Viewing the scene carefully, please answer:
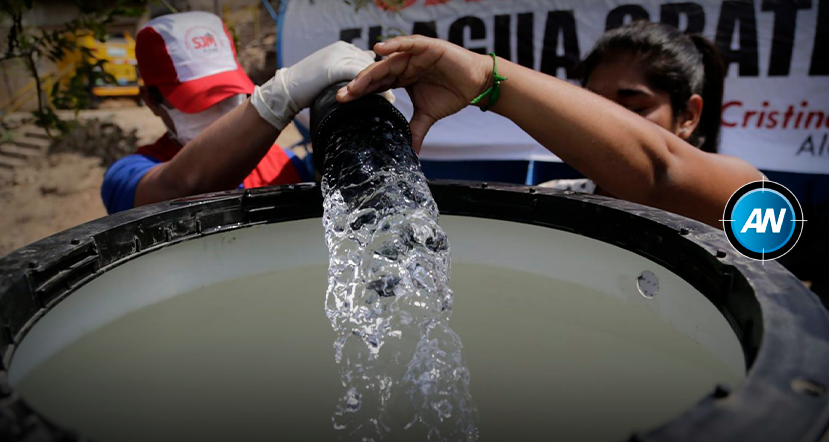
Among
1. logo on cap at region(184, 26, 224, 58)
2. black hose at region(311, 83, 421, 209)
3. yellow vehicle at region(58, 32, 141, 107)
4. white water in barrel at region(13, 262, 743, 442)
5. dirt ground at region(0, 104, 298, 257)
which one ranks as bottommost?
dirt ground at region(0, 104, 298, 257)

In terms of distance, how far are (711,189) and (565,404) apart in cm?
77

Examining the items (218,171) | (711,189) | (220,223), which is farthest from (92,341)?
(711,189)

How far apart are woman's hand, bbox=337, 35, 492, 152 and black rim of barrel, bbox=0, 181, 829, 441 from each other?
0.21 metres

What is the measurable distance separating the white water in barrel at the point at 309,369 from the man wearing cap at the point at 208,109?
42cm

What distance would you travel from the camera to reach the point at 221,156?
1.25m

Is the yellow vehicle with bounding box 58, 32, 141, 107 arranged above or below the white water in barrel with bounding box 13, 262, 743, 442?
below

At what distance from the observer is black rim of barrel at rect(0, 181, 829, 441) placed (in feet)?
1.24

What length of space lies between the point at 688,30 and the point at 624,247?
7.98 feet

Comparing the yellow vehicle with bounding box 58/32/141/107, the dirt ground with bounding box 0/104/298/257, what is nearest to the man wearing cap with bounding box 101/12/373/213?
the dirt ground with bounding box 0/104/298/257

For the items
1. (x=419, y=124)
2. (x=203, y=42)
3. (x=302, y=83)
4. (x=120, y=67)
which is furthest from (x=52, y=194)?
(x=419, y=124)

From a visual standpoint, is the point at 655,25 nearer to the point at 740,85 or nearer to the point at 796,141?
the point at 740,85

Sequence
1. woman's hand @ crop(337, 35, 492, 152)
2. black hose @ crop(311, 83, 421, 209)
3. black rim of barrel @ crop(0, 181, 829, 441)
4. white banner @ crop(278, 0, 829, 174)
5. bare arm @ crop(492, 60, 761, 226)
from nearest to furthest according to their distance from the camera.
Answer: black rim of barrel @ crop(0, 181, 829, 441)
black hose @ crop(311, 83, 421, 209)
woman's hand @ crop(337, 35, 492, 152)
bare arm @ crop(492, 60, 761, 226)
white banner @ crop(278, 0, 829, 174)

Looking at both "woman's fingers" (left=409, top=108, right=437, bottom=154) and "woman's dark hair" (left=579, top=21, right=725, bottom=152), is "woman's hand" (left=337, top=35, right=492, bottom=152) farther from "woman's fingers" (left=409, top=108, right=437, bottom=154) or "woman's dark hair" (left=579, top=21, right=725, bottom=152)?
"woman's dark hair" (left=579, top=21, right=725, bottom=152)

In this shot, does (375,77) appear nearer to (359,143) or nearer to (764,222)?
(359,143)
